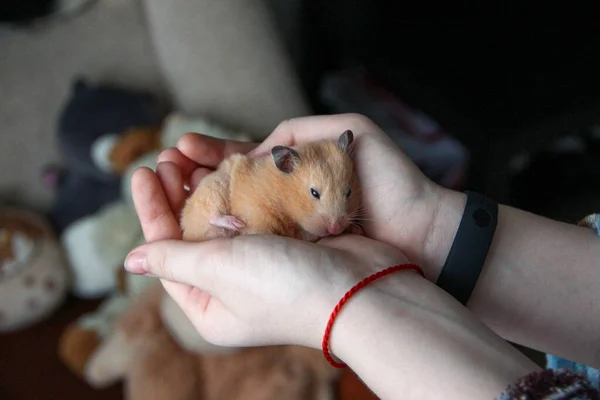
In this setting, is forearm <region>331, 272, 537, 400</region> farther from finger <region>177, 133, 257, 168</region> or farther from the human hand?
finger <region>177, 133, 257, 168</region>

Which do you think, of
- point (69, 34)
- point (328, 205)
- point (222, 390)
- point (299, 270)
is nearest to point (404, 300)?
point (299, 270)

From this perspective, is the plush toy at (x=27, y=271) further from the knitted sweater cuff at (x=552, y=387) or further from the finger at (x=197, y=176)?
the knitted sweater cuff at (x=552, y=387)

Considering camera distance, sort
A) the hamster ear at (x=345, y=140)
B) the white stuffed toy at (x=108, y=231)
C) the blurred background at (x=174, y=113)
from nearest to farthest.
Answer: the hamster ear at (x=345, y=140)
the blurred background at (x=174, y=113)
the white stuffed toy at (x=108, y=231)

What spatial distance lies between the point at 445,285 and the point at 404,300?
215 mm

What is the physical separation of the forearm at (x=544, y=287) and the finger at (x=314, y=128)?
0.34 m

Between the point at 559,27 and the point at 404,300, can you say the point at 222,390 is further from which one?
the point at 559,27

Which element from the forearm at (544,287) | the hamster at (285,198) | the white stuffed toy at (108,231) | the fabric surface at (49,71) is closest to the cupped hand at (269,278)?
the hamster at (285,198)

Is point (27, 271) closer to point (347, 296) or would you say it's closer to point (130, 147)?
point (130, 147)

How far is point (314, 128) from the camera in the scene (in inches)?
50.2

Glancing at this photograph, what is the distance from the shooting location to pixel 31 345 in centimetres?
205

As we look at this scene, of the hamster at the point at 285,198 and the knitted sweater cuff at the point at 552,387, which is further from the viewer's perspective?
the hamster at the point at 285,198

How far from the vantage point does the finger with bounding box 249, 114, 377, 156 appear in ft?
4.02

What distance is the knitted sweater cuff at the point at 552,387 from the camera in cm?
64

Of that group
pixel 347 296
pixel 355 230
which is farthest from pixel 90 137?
pixel 347 296
